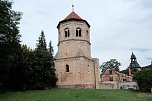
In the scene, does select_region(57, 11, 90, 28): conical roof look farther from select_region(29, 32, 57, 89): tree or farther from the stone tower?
select_region(29, 32, 57, 89): tree

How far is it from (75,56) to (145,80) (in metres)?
12.7

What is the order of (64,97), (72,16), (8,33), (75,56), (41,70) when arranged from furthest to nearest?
1. (72,16)
2. (75,56)
3. (41,70)
4. (8,33)
5. (64,97)

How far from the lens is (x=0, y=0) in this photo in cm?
3462

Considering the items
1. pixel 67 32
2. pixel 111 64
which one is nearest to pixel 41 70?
pixel 67 32

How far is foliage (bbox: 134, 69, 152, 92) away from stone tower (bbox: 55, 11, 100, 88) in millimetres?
8217

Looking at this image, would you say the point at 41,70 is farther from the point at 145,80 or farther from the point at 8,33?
the point at 145,80

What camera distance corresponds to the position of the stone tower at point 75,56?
53.0 meters

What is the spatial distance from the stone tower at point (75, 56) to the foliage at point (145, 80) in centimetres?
822

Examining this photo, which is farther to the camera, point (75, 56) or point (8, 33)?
point (75, 56)

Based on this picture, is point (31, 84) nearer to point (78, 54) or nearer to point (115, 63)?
point (78, 54)

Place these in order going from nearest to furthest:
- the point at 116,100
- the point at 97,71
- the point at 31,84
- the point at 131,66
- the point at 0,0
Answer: the point at 116,100 → the point at 0,0 → the point at 31,84 → the point at 97,71 → the point at 131,66

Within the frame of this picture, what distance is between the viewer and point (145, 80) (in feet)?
172

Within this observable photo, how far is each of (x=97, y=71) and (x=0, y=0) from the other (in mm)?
28431

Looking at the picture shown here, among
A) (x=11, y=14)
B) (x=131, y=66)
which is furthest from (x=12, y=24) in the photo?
(x=131, y=66)
